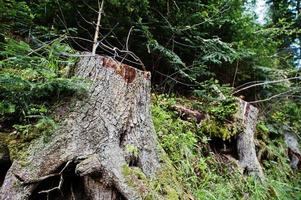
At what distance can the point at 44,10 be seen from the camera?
481cm

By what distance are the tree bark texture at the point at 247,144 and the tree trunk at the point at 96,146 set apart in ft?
7.83

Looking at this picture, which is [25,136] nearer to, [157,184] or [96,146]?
[96,146]

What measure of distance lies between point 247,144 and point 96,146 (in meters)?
3.28

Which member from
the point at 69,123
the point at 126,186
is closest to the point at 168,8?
the point at 69,123

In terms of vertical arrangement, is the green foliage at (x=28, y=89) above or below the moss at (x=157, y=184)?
above

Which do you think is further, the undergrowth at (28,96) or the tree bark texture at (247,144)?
the tree bark texture at (247,144)

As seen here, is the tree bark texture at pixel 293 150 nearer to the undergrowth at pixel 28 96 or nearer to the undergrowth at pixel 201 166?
the undergrowth at pixel 201 166

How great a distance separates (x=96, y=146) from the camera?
2771mm

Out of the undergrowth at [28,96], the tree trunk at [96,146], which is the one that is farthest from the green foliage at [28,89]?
the tree trunk at [96,146]

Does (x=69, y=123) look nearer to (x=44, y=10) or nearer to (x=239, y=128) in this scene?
(x=44, y=10)

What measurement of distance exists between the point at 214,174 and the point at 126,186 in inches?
85.3

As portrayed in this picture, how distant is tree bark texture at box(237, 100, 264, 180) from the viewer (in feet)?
16.5

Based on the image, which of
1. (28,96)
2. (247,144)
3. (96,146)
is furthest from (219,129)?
(28,96)

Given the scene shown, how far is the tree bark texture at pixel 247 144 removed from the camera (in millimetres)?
5027
